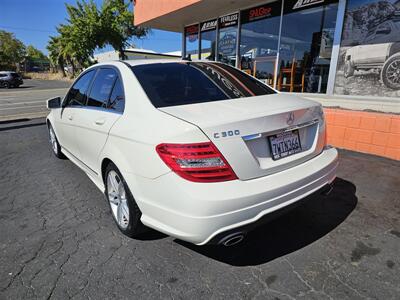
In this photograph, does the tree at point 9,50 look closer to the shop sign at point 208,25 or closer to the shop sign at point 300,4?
the shop sign at point 208,25

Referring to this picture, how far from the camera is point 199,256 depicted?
2.35 m

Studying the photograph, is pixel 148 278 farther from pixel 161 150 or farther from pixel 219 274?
pixel 161 150

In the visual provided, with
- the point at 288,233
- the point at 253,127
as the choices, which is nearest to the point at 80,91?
the point at 253,127

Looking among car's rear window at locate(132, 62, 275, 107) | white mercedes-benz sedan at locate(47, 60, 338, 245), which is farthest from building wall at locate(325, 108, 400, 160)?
car's rear window at locate(132, 62, 275, 107)

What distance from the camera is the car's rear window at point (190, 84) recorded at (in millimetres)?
2389

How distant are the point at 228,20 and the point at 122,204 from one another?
9178mm

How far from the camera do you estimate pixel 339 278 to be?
2080 millimetres

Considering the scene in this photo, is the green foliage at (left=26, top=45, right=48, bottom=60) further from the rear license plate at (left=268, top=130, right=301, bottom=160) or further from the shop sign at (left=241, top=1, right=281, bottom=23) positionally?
the rear license plate at (left=268, top=130, right=301, bottom=160)

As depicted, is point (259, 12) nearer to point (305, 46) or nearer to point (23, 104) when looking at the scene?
point (305, 46)

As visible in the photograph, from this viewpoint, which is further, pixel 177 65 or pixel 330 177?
pixel 177 65

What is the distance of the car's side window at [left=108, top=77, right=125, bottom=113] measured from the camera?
2538mm

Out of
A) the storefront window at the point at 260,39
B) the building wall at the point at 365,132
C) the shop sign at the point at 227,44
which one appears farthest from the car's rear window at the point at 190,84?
the shop sign at the point at 227,44

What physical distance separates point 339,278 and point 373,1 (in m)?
6.52

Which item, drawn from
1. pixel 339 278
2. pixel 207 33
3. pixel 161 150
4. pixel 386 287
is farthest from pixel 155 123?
pixel 207 33
